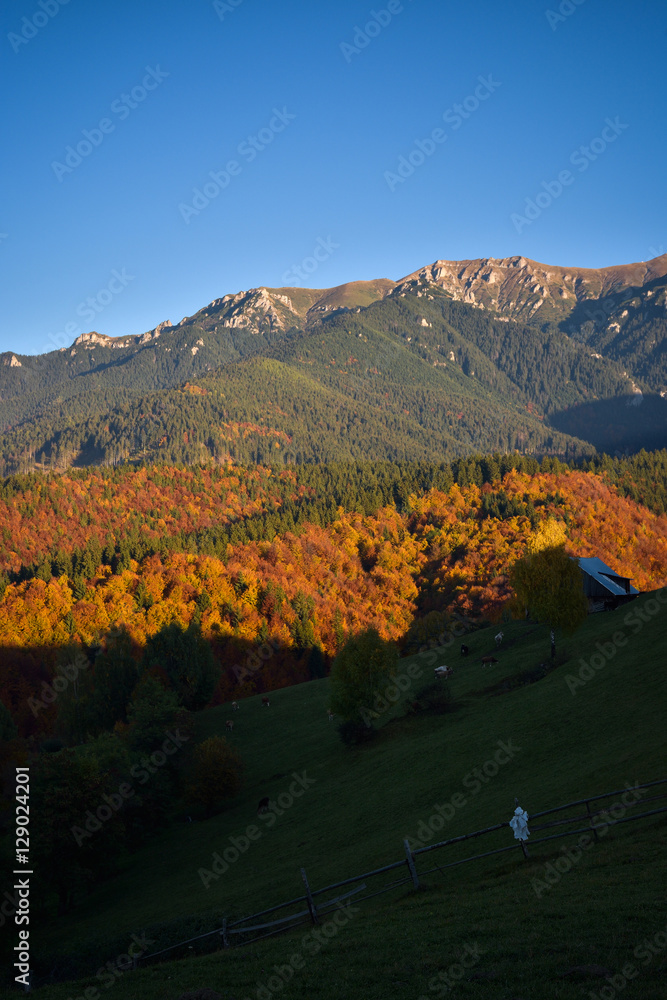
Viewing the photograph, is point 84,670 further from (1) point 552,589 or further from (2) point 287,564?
(1) point 552,589

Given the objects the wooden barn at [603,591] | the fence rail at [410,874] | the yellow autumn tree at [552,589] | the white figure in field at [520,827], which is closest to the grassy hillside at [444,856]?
the fence rail at [410,874]

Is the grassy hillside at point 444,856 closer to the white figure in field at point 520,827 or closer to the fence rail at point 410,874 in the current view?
the fence rail at point 410,874

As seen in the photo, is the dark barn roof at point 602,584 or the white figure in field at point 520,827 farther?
the dark barn roof at point 602,584

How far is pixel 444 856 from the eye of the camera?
2567cm

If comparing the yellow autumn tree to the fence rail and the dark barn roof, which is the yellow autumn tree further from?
the fence rail

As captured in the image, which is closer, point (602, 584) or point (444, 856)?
point (444, 856)

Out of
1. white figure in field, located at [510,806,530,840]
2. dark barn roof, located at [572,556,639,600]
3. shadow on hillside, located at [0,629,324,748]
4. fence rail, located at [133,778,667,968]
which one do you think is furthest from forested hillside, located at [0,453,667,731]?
white figure in field, located at [510,806,530,840]

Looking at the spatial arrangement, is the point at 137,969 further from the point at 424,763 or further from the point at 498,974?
the point at 424,763

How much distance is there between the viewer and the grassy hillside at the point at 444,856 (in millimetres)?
13905

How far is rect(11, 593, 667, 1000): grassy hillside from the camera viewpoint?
547 inches

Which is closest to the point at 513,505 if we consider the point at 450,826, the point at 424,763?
the point at 424,763

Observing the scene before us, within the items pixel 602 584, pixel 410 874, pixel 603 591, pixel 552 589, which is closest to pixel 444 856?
pixel 410 874

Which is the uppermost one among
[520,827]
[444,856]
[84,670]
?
[84,670]

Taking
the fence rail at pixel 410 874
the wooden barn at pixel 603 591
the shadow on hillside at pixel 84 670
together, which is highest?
the shadow on hillside at pixel 84 670
